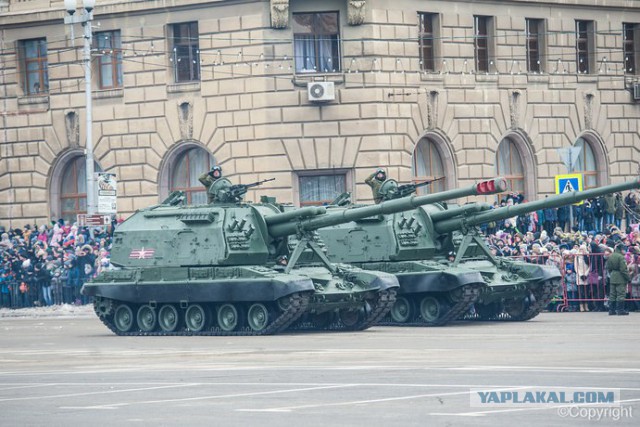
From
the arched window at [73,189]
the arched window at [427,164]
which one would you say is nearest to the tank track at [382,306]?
the arched window at [427,164]

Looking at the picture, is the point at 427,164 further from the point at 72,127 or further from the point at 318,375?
the point at 318,375

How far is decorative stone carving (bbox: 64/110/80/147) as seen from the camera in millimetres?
42969

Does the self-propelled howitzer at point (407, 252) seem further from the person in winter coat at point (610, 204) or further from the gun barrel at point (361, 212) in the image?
the person in winter coat at point (610, 204)

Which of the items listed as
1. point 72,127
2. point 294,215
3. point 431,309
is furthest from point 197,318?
point 72,127

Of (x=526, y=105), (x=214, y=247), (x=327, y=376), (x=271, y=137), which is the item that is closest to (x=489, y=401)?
(x=327, y=376)

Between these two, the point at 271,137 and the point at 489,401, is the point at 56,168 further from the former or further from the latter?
the point at 489,401

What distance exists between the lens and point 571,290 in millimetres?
31078

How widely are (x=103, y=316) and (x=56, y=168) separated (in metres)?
16.2

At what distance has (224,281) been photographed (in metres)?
26.3

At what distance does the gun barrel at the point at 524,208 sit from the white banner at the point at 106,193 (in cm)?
895

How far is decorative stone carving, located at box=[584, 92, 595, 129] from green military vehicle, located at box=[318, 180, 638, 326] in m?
15.7

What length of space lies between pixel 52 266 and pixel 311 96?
25.7ft

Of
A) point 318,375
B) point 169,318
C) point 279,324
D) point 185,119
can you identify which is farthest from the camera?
point 185,119

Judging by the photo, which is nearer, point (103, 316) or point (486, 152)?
point (103, 316)
